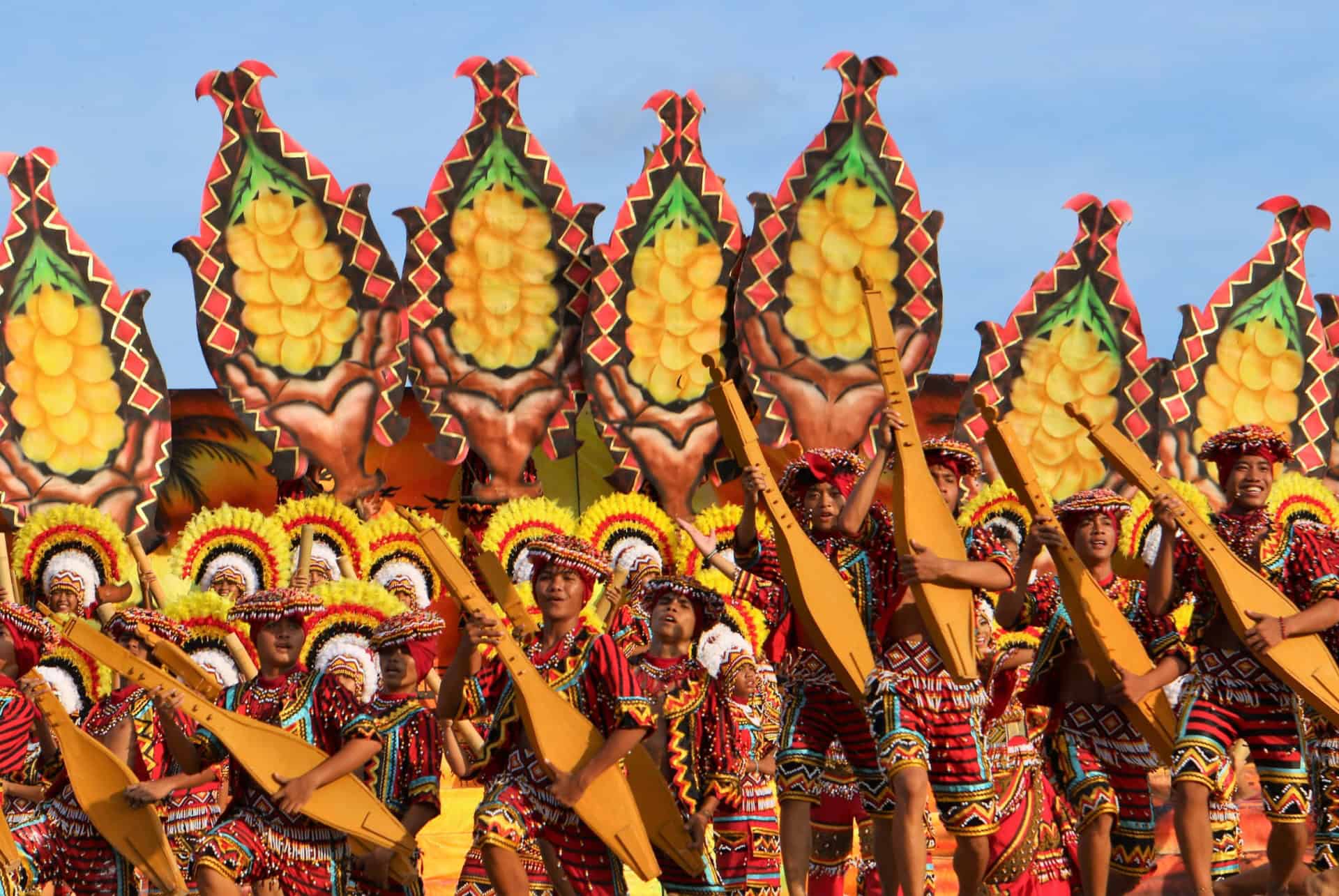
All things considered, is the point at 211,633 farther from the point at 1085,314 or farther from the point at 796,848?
the point at 1085,314

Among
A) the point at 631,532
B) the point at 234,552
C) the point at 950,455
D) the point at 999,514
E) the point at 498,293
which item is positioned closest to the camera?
the point at 950,455

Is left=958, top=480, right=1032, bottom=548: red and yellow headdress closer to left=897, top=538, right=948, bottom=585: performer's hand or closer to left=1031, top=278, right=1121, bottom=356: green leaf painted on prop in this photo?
left=1031, top=278, right=1121, bottom=356: green leaf painted on prop

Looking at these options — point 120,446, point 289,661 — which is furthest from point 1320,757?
point 120,446

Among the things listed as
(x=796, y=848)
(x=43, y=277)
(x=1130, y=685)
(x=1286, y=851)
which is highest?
(x=43, y=277)

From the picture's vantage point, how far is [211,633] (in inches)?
458

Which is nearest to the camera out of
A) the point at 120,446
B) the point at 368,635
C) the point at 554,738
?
the point at 554,738

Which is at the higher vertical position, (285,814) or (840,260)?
(840,260)

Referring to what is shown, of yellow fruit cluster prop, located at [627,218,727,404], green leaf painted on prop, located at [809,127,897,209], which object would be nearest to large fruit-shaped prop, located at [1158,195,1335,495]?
green leaf painted on prop, located at [809,127,897,209]

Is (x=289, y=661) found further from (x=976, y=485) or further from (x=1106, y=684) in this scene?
(x=976, y=485)

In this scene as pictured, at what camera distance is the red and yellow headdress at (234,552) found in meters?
13.4

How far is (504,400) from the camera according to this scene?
14.8m

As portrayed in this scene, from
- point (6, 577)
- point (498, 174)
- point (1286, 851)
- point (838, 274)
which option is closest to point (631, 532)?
point (838, 274)

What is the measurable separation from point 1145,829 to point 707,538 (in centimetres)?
264

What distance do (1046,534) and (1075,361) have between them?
7499 mm
